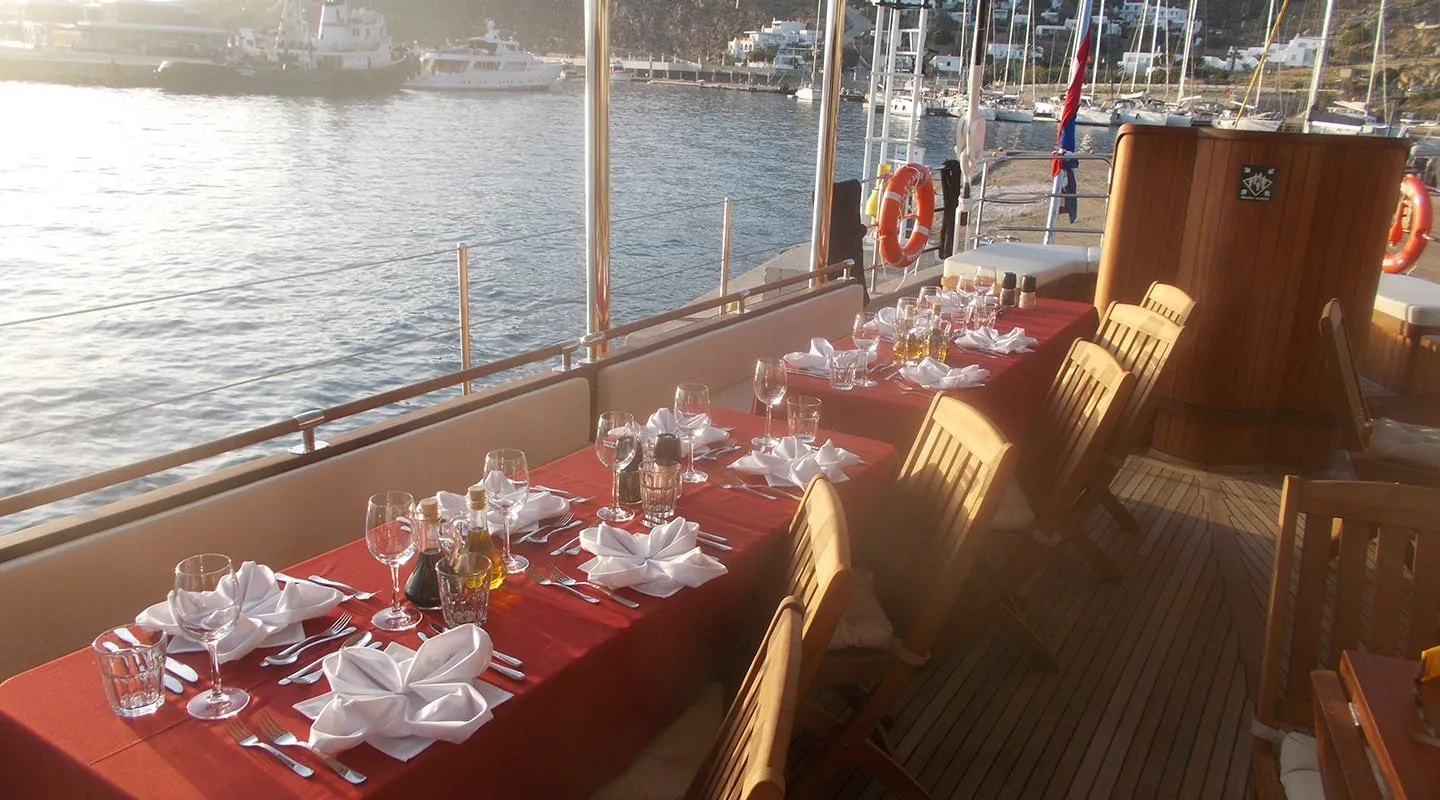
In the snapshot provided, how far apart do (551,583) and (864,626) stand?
0.67 meters

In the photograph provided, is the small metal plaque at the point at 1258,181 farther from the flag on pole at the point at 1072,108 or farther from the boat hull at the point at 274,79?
the boat hull at the point at 274,79

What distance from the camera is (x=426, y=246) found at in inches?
672

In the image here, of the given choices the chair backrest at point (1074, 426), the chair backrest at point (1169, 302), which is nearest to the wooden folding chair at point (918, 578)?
the chair backrest at point (1074, 426)

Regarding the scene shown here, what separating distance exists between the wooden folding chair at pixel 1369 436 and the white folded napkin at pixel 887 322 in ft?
4.09

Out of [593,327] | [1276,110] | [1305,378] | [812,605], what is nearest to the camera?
[812,605]

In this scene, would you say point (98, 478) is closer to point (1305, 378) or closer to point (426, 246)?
point (1305, 378)

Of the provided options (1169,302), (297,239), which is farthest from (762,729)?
(297,239)

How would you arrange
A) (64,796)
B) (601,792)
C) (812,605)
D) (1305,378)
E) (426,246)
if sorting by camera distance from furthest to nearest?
(426,246) < (1305,378) < (601,792) < (812,605) < (64,796)

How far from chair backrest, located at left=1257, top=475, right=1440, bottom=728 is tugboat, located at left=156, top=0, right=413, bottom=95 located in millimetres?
A: 34700

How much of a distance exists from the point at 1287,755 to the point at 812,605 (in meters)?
0.83

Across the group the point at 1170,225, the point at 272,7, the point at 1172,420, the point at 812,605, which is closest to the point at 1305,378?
the point at 1172,420

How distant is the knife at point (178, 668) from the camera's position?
4.34ft

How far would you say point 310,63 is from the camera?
3306 cm

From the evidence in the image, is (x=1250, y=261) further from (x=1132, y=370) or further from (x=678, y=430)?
(x=678, y=430)
